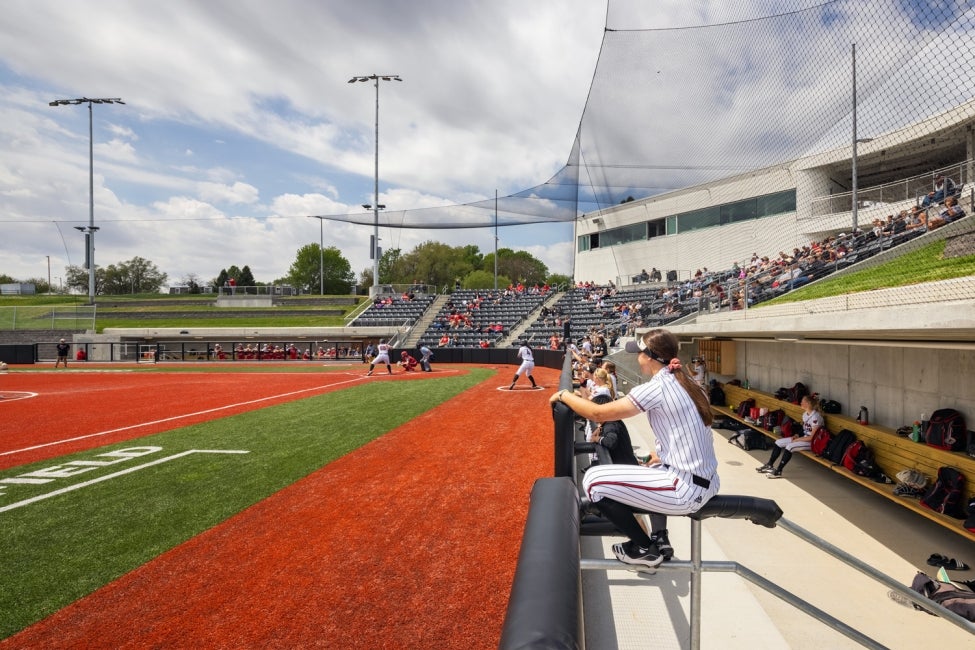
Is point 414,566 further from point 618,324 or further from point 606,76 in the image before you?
point 618,324

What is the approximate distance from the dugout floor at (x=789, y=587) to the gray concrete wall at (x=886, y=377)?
4.20ft

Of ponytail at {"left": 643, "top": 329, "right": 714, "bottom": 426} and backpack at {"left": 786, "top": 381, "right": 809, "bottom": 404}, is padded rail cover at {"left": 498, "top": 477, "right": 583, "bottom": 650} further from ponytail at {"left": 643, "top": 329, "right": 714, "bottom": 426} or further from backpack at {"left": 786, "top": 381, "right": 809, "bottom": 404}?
backpack at {"left": 786, "top": 381, "right": 809, "bottom": 404}

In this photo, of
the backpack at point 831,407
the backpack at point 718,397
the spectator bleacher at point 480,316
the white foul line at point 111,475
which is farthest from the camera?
the spectator bleacher at point 480,316

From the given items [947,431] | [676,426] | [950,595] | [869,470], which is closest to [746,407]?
[869,470]

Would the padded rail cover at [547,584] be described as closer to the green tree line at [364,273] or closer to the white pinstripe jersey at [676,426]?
the white pinstripe jersey at [676,426]

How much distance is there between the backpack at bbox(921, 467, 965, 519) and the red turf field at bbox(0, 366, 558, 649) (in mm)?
3984

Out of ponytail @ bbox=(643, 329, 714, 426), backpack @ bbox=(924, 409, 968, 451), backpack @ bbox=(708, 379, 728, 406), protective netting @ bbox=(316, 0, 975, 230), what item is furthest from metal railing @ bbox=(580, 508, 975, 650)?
backpack @ bbox=(708, 379, 728, 406)

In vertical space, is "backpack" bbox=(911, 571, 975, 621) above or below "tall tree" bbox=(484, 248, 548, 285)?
below

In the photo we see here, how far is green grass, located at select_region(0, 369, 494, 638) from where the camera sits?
169 inches

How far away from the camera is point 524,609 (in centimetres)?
134

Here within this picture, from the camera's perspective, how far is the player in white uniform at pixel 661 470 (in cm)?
236

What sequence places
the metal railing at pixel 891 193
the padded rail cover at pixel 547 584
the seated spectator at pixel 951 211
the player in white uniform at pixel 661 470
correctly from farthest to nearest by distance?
the metal railing at pixel 891 193 < the seated spectator at pixel 951 211 < the player in white uniform at pixel 661 470 < the padded rail cover at pixel 547 584

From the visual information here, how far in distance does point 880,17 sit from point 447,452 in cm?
742

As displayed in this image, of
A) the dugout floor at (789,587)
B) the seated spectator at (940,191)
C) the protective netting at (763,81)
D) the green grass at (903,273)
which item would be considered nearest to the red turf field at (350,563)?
the dugout floor at (789,587)
